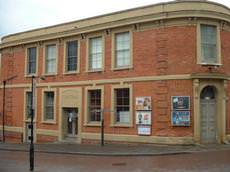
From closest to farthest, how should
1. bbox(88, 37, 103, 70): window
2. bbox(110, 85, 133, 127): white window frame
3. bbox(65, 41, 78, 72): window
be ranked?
1. bbox(110, 85, 133, 127): white window frame
2. bbox(88, 37, 103, 70): window
3. bbox(65, 41, 78, 72): window

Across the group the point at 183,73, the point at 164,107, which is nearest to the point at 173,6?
the point at 183,73

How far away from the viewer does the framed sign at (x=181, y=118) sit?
74.5 feet

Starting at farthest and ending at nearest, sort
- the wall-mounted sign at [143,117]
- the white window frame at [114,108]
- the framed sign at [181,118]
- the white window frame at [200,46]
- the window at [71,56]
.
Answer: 1. the window at [71,56]
2. the white window frame at [114,108]
3. the wall-mounted sign at [143,117]
4. the white window frame at [200,46]
5. the framed sign at [181,118]

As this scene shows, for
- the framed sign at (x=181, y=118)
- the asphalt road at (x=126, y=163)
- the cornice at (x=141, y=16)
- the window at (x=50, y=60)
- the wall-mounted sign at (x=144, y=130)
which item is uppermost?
the cornice at (x=141, y=16)

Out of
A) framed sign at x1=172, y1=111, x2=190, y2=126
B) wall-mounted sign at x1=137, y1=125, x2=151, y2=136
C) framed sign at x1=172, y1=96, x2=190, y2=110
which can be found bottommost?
wall-mounted sign at x1=137, y1=125, x2=151, y2=136

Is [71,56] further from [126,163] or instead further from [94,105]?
[126,163]

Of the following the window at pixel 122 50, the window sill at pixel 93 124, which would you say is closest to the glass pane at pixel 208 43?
the window at pixel 122 50

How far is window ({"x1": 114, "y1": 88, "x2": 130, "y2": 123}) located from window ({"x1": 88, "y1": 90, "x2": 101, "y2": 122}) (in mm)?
1450

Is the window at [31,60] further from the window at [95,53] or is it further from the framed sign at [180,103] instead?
the framed sign at [180,103]

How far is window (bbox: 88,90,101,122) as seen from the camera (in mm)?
26812

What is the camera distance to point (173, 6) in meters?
23.3

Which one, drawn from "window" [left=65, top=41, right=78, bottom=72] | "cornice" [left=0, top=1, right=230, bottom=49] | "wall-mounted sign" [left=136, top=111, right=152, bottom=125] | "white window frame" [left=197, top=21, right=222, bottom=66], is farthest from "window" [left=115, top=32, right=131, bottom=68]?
"white window frame" [left=197, top=21, right=222, bottom=66]

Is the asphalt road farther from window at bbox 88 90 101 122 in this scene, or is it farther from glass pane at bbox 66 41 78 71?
glass pane at bbox 66 41 78 71

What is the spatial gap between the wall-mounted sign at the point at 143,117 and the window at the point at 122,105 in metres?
0.97
